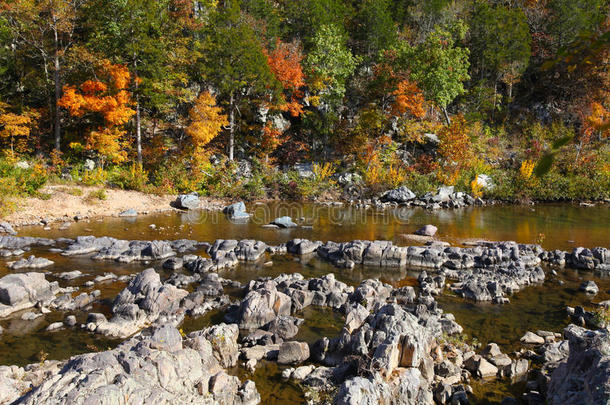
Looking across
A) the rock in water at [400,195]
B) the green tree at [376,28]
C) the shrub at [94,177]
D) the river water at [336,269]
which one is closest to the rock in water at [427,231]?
the river water at [336,269]

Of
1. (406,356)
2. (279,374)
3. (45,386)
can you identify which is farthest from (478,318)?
(45,386)

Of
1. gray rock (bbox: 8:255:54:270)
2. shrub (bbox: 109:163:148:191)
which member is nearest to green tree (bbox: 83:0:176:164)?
shrub (bbox: 109:163:148:191)

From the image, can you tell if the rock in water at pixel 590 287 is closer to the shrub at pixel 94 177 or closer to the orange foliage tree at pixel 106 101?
the shrub at pixel 94 177

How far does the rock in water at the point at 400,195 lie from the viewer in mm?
31041

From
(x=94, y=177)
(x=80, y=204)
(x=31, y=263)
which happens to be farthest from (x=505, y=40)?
(x=31, y=263)

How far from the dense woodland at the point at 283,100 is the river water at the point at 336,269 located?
17.7ft

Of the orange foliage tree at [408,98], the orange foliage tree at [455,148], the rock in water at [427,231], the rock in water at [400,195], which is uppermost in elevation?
the orange foliage tree at [408,98]

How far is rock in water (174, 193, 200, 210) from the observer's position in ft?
87.3

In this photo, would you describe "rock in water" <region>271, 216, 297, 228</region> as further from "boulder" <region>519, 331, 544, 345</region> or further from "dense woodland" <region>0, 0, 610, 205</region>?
"boulder" <region>519, 331, 544, 345</region>

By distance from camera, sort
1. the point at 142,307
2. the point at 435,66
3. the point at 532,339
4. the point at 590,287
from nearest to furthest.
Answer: the point at 532,339 < the point at 142,307 < the point at 590,287 < the point at 435,66

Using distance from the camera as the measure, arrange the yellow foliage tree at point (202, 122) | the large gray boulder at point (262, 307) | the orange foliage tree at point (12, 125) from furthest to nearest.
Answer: the yellow foliage tree at point (202, 122), the orange foliage tree at point (12, 125), the large gray boulder at point (262, 307)

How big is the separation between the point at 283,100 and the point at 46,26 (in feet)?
59.0

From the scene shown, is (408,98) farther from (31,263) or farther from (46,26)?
(31,263)

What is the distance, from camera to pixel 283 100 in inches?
1342
